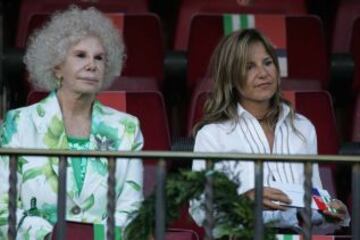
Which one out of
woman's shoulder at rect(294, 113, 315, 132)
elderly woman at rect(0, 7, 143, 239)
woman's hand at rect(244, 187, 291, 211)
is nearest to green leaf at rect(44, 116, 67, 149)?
elderly woman at rect(0, 7, 143, 239)

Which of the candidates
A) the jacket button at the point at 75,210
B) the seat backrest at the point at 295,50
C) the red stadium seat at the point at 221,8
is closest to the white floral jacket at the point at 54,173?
the jacket button at the point at 75,210

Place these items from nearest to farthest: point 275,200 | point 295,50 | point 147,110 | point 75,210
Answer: point 275,200
point 75,210
point 147,110
point 295,50

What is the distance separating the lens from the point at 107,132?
5004 mm

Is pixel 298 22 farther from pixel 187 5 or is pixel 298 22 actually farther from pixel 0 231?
pixel 0 231

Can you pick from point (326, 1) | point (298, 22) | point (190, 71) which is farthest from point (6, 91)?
point (326, 1)

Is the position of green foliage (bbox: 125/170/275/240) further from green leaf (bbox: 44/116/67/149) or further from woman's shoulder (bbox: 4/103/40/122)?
woman's shoulder (bbox: 4/103/40/122)

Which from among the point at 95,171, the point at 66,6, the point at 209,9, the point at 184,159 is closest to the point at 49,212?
the point at 95,171

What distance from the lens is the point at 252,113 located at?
5.13m

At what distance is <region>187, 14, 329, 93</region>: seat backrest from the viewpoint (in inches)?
250

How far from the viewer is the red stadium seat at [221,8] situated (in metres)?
6.71

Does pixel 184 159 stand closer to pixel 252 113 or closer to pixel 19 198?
pixel 19 198

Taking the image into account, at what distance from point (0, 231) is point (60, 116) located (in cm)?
50

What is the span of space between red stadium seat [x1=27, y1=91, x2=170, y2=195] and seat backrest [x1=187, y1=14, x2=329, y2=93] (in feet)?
1.81

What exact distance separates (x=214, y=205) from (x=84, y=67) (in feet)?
4.64
